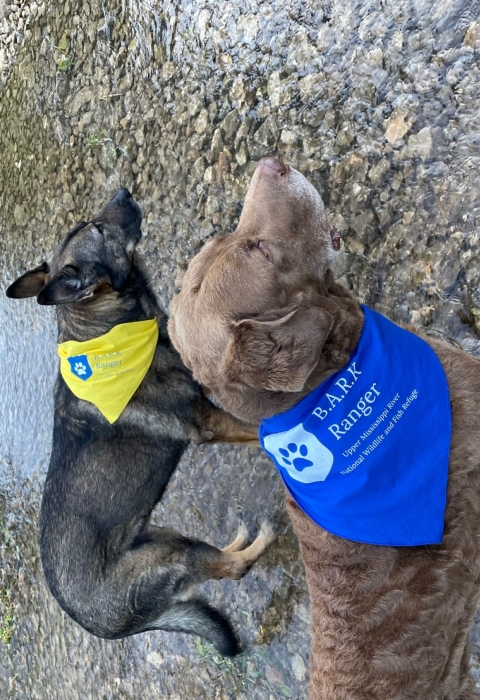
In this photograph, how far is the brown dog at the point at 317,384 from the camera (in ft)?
7.82

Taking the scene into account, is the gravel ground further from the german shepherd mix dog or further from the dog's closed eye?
the dog's closed eye

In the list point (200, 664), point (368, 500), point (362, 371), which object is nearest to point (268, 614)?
point (200, 664)

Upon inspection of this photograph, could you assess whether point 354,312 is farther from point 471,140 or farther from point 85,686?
point 85,686

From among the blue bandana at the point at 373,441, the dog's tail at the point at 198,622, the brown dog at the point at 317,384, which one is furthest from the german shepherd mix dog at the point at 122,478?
the blue bandana at the point at 373,441

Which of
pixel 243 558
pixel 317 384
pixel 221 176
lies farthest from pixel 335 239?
pixel 243 558

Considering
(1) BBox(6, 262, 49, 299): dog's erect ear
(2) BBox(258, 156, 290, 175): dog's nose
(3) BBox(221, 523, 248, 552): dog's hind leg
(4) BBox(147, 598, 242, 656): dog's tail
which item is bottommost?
(4) BBox(147, 598, 242, 656): dog's tail

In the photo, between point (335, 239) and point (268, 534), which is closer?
point (335, 239)

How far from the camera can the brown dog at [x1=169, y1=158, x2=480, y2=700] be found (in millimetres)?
2385

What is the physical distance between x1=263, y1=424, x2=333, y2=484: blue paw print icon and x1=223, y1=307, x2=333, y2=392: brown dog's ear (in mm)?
267

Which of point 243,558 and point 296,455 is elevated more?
point 296,455

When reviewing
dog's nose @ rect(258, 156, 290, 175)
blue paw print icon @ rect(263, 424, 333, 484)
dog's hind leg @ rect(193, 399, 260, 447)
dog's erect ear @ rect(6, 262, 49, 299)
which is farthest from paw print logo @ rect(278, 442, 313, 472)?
dog's erect ear @ rect(6, 262, 49, 299)

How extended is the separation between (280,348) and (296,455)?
0.52 metres

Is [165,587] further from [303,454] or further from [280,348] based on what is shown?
[280,348]

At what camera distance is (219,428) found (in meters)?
4.19
